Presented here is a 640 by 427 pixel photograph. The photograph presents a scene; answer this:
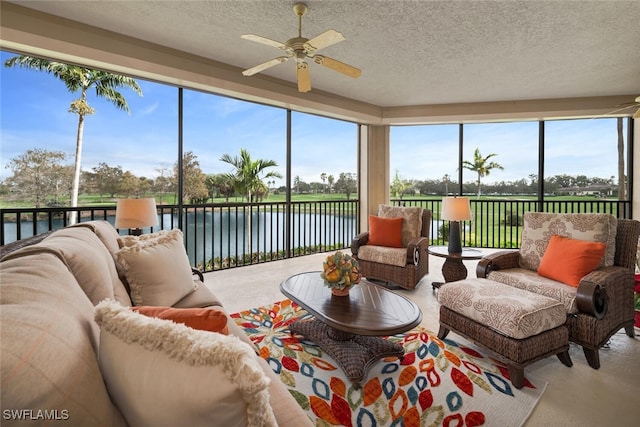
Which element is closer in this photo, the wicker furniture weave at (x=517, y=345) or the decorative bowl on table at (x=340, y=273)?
the wicker furniture weave at (x=517, y=345)

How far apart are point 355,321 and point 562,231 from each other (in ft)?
6.65

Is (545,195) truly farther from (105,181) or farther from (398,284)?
(105,181)

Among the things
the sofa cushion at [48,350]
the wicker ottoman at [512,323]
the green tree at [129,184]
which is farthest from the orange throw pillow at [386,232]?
the sofa cushion at [48,350]

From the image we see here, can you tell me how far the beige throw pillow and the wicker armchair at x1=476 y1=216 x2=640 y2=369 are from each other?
2.34m

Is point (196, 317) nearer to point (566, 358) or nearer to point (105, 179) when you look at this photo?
point (566, 358)

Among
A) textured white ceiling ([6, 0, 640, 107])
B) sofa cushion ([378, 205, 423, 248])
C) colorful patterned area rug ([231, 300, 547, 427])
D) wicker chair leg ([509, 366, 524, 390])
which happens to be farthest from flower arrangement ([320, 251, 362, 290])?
textured white ceiling ([6, 0, 640, 107])

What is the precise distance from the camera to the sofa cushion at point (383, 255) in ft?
11.8

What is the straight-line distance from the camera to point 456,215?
3512 millimetres

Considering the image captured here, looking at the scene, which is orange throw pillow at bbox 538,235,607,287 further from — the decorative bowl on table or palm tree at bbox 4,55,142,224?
palm tree at bbox 4,55,142,224

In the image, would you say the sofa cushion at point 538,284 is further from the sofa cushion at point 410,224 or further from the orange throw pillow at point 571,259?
the sofa cushion at point 410,224

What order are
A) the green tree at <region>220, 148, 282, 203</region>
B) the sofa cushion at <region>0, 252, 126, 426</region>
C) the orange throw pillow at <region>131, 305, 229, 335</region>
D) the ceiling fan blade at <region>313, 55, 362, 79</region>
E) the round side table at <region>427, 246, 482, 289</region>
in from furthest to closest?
the green tree at <region>220, 148, 282, 203</region> → the round side table at <region>427, 246, 482, 289</region> → the ceiling fan blade at <region>313, 55, 362, 79</region> → the orange throw pillow at <region>131, 305, 229, 335</region> → the sofa cushion at <region>0, 252, 126, 426</region>

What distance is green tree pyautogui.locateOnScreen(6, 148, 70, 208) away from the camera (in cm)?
322

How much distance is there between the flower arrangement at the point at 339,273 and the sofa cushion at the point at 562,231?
1.68 metres

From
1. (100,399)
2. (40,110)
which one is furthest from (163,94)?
(100,399)
